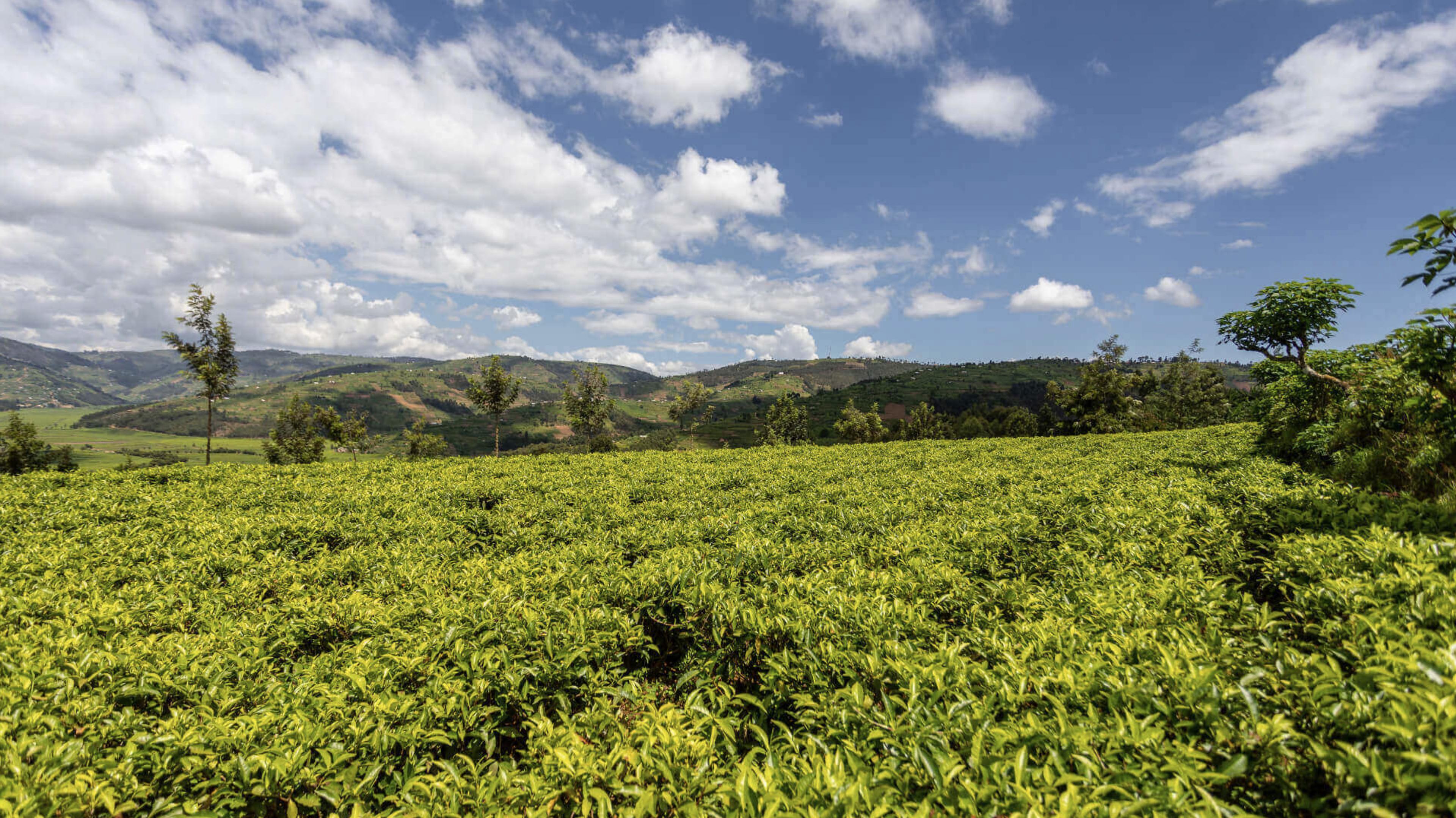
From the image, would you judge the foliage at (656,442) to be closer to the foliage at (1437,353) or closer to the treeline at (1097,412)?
the treeline at (1097,412)

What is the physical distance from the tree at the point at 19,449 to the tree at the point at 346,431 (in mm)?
21424

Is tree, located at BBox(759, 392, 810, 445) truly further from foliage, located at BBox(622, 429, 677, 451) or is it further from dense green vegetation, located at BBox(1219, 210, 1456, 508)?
dense green vegetation, located at BBox(1219, 210, 1456, 508)

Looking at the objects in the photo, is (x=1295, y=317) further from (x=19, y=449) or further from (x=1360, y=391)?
(x=19, y=449)

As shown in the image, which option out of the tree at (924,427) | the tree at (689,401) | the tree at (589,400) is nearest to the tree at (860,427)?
the tree at (924,427)

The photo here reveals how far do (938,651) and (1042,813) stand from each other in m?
1.83

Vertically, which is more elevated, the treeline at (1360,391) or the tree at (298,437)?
the treeline at (1360,391)

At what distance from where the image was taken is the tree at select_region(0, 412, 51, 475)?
49281 mm

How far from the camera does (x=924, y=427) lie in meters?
99.2

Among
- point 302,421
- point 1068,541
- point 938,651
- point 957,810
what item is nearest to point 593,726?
point 957,810

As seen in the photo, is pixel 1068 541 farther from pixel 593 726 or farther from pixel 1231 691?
pixel 593 726

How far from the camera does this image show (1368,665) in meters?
3.09

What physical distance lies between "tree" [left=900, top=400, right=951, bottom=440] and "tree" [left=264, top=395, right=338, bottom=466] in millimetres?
90342

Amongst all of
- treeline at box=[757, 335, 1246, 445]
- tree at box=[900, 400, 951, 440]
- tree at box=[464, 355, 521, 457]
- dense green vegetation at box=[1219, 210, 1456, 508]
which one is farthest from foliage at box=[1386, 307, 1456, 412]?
tree at box=[900, 400, 951, 440]

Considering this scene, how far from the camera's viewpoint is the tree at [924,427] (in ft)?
325
